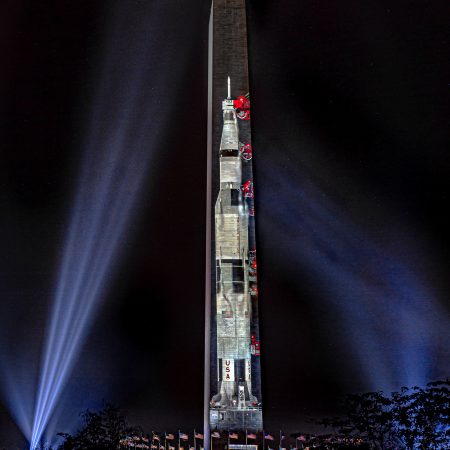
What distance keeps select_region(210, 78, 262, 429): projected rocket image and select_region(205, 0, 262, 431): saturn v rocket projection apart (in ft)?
0.10

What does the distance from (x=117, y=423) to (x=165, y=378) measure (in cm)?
224

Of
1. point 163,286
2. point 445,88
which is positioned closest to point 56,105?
point 163,286

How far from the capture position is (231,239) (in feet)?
73.9

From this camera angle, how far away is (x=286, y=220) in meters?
24.2

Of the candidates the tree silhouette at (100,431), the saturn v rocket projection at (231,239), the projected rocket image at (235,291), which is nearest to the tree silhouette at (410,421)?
the projected rocket image at (235,291)

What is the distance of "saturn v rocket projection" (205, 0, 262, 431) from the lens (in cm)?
2198

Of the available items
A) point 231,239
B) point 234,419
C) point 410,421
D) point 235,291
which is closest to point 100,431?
point 234,419

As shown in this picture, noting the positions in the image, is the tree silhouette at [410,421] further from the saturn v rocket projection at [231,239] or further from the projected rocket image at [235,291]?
the saturn v rocket projection at [231,239]

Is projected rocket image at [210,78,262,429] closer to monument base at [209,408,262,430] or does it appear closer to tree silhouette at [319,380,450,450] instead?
monument base at [209,408,262,430]

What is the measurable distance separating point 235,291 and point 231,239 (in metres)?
1.60

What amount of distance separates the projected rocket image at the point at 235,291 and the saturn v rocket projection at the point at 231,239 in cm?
3

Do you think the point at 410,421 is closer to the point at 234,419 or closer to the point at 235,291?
the point at 234,419

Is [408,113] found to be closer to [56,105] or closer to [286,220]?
[286,220]

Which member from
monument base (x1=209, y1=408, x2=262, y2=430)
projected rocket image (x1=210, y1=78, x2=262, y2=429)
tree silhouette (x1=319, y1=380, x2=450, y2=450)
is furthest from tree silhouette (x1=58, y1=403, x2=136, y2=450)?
tree silhouette (x1=319, y1=380, x2=450, y2=450)
